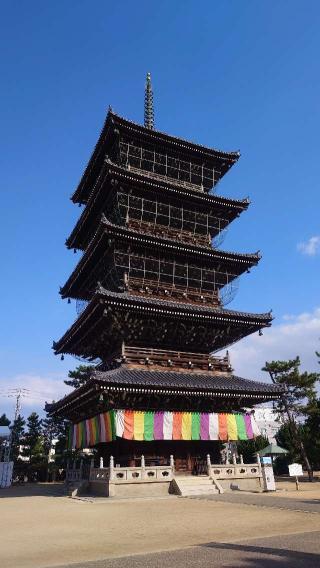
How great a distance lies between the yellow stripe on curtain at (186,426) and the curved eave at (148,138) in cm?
2064

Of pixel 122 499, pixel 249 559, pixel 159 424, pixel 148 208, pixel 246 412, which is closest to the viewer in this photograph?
pixel 249 559

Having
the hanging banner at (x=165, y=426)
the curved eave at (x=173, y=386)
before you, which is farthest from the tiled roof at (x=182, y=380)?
the hanging banner at (x=165, y=426)

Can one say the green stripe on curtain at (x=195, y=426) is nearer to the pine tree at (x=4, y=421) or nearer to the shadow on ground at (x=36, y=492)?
the shadow on ground at (x=36, y=492)

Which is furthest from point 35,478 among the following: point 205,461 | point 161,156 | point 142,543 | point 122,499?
point 142,543

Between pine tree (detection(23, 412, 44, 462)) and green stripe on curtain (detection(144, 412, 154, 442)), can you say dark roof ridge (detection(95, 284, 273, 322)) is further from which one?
pine tree (detection(23, 412, 44, 462))

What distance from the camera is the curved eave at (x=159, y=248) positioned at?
95.9ft

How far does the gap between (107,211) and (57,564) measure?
28181 millimetres

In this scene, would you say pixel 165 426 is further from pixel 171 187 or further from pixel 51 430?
pixel 51 430

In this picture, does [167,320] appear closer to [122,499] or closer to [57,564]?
[122,499]

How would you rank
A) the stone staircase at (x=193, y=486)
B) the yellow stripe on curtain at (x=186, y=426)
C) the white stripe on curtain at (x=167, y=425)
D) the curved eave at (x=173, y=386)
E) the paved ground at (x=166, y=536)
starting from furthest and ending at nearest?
the yellow stripe on curtain at (x=186, y=426)
the white stripe on curtain at (x=167, y=425)
the curved eave at (x=173, y=386)
the stone staircase at (x=193, y=486)
the paved ground at (x=166, y=536)

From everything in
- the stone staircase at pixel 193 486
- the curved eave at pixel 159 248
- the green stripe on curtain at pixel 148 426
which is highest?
the curved eave at pixel 159 248

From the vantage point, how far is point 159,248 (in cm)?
3066

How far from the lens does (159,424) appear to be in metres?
25.9

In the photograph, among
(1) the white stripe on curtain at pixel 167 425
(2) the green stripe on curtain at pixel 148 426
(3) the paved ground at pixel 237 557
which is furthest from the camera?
(1) the white stripe on curtain at pixel 167 425
